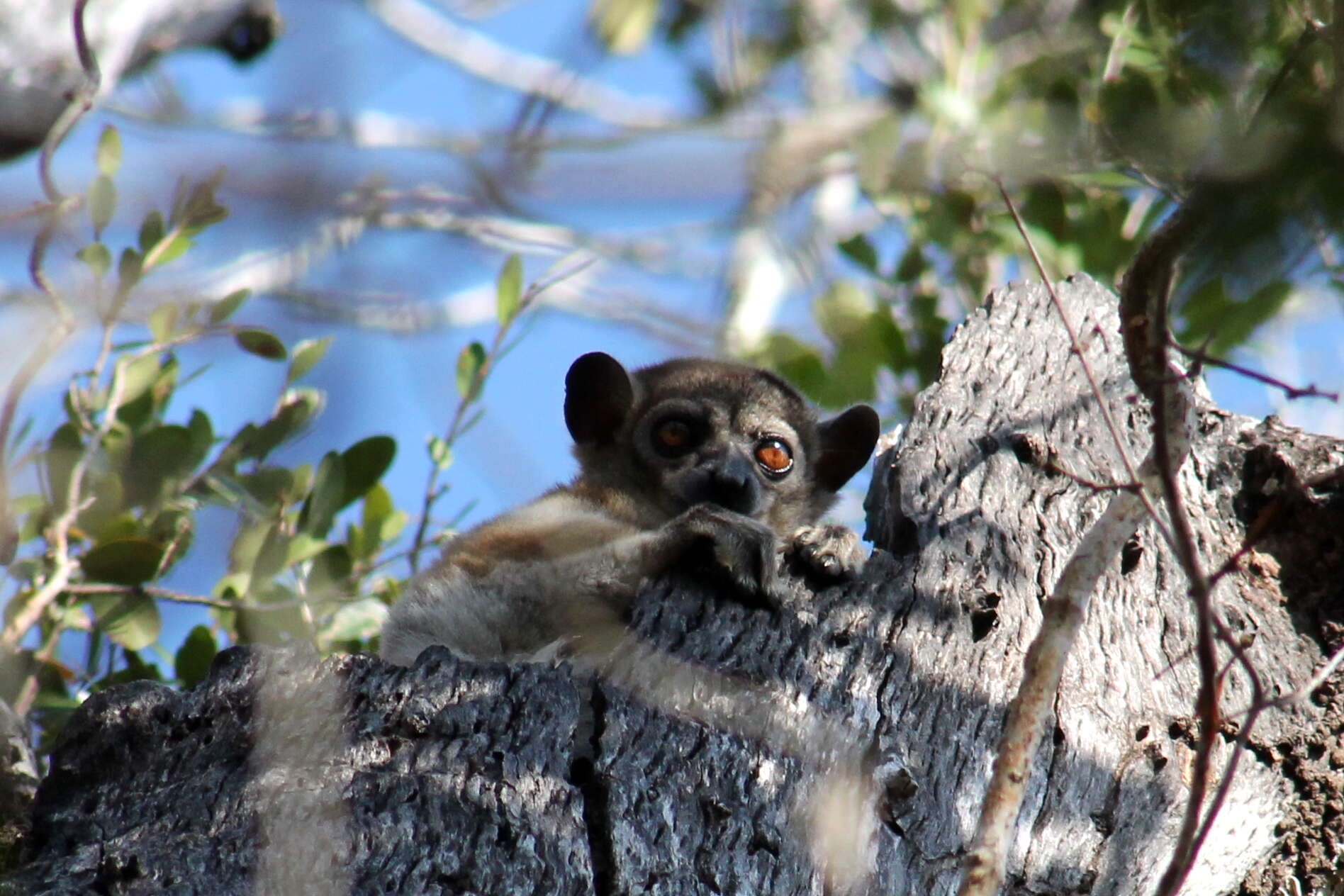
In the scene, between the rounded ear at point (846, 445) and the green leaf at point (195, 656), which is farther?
the rounded ear at point (846, 445)

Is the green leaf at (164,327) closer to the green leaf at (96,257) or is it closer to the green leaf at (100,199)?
the green leaf at (96,257)

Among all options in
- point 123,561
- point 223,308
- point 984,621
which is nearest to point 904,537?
point 984,621

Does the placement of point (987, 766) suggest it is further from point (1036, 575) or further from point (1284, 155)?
point (1284, 155)

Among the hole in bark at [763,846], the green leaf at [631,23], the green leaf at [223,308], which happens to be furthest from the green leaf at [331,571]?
the green leaf at [631,23]

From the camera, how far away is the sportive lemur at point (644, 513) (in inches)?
190

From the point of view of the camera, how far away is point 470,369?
6.89 m

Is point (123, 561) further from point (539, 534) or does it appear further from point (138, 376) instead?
point (539, 534)

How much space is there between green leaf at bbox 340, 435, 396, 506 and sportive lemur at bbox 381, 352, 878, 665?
0.92 metres

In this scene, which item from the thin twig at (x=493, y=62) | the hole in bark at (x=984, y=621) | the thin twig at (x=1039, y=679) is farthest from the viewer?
the thin twig at (x=493, y=62)

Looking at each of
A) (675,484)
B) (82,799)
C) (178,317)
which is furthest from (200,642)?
(82,799)

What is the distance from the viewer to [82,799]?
144 inches

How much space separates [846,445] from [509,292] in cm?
187

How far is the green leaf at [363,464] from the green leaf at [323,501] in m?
0.17

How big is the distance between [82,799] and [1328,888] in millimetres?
3710
